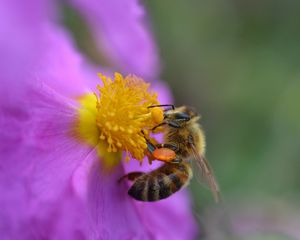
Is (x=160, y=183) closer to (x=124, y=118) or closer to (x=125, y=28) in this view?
(x=124, y=118)

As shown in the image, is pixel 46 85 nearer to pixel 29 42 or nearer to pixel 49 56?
pixel 49 56

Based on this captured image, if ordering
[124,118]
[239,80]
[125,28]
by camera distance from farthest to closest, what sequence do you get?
[239,80], [124,118], [125,28]

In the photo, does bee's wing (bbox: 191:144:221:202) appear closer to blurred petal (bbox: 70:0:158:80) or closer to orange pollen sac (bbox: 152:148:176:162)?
orange pollen sac (bbox: 152:148:176:162)

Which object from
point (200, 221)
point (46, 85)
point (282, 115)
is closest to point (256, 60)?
point (282, 115)

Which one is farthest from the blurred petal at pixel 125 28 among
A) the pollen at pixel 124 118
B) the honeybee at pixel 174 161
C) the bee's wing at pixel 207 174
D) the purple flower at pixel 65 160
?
the bee's wing at pixel 207 174

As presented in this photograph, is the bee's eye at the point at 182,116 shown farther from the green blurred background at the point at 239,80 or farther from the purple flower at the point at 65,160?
the green blurred background at the point at 239,80

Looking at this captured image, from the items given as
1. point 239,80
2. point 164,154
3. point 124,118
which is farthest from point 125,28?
point 239,80
